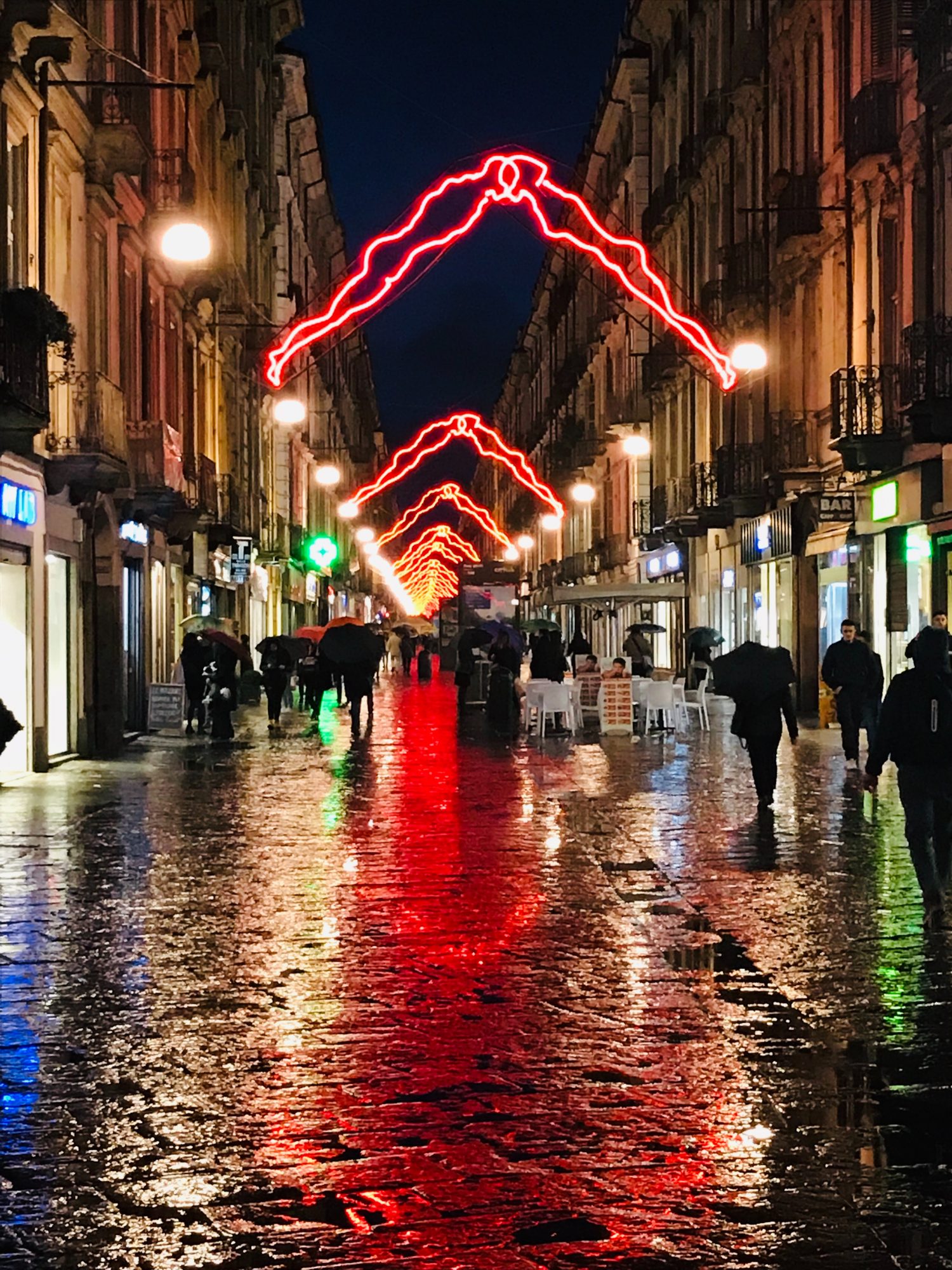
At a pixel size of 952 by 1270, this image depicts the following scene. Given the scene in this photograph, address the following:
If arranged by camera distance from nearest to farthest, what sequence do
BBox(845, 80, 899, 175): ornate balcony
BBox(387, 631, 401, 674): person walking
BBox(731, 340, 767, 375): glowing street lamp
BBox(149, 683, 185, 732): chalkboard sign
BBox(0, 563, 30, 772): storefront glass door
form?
BBox(0, 563, 30, 772): storefront glass door
BBox(845, 80, 899, 175): ornate balcony
BBox(149, 683, 185, 732): chalkboard sign
BBox(731, 340, 767, 375): glowing street lamp
BBox(387, 631, 401, 674): person walking

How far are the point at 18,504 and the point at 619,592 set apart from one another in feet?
60.6

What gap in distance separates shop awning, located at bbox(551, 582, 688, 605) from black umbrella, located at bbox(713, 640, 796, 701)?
20.2 m

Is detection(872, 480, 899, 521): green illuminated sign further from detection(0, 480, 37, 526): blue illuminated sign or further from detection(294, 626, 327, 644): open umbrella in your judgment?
detection(294, 626, 327, 644): open umbrella

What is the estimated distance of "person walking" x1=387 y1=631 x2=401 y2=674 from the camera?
79194 mm

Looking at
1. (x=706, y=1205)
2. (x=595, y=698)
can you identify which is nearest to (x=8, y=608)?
(x=595, y=698)

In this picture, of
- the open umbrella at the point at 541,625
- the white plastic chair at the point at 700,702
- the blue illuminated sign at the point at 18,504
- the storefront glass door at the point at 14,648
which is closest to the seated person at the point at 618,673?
the white plastic chair at the point at 700,702

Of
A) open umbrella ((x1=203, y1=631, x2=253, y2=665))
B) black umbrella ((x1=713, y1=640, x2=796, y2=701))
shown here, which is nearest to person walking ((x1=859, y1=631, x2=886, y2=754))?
black umbrella ((x1=713, y1=640, x2=796, y2=701))

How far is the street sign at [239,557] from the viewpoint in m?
43.5

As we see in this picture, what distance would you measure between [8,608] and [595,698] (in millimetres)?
14864

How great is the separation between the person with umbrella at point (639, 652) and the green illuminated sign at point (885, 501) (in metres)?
7.66

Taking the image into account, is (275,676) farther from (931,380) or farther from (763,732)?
(763,732)

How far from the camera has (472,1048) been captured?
7.54 m

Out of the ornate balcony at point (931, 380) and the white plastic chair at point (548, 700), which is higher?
the ornate balcony at point (931, 380)

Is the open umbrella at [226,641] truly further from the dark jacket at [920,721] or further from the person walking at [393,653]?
the person walking at [393,653]
